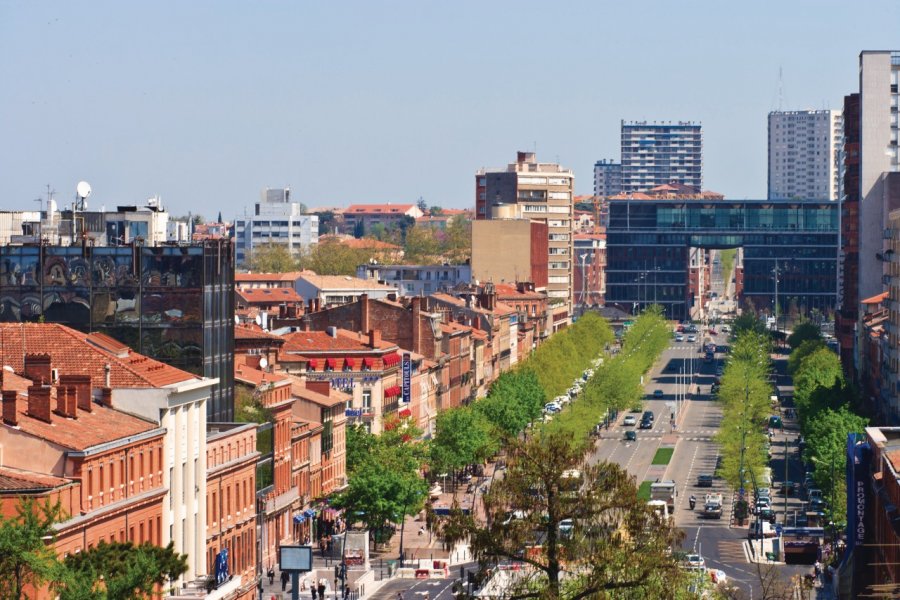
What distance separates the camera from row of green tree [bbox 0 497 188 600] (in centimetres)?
5541

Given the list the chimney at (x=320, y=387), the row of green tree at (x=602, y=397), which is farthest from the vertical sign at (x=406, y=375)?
the chimney at (x=320, y=387)

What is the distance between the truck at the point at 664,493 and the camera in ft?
426

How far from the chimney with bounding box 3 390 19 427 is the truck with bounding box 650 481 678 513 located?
209 ft

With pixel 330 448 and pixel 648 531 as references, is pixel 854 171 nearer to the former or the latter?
pixel 330 448

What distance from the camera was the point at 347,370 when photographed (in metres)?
144

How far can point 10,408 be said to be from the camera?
6981 centimetres

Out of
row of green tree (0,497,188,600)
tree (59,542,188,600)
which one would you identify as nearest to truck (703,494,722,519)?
row of green tree (0,497,188,600)

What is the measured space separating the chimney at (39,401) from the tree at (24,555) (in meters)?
14.1

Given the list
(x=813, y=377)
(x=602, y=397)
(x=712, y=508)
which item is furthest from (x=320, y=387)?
(x=813, y=377)

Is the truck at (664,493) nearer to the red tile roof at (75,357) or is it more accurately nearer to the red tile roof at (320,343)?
the red tile roof at (320,343)

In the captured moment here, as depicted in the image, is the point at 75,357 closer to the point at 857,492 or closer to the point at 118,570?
the point at 118,570

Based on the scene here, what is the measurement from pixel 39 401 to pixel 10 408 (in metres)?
2.47

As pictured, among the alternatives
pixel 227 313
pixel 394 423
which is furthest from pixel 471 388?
pixel 227 313

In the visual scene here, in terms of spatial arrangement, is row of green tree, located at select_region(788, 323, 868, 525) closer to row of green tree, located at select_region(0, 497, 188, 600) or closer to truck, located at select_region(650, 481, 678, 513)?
truck, located at select_region(650, 481, 678, 513)
